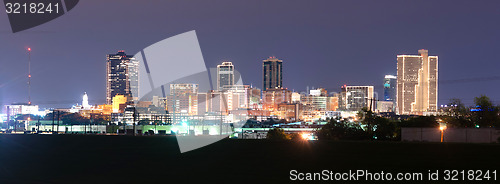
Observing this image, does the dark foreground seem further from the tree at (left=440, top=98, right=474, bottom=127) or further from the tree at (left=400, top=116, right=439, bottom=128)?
the tree at (left=440, top=98, right=474, bottom=127)

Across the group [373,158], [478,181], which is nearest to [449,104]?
[373,158]

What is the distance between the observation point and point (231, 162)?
2605 cm

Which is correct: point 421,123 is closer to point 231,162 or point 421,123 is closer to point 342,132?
point 342,132

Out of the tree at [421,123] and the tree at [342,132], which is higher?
the tree at [421,123]

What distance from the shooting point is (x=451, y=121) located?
74.4m

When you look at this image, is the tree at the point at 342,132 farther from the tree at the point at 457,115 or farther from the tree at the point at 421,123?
the tree at the point at 457,115

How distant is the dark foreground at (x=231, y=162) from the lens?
21.4 meters

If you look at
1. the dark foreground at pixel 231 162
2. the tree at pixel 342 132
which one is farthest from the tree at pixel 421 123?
the dark foreground at pixel 231 162

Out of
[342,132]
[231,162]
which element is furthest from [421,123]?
[231,162]

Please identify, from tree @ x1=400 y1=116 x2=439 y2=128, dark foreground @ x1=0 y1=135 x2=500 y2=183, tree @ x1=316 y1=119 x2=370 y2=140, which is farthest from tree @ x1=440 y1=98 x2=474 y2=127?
dark foreground @ x1=0 y1=135 x2=500 y2=183

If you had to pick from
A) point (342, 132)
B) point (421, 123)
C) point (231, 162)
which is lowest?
point (231, 162)

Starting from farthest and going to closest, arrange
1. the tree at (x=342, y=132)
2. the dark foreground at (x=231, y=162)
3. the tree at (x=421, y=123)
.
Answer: the tree at (x=421, y=123) < the tree at (x=342, y=132) < the dark foreground at (x=231, y=162)

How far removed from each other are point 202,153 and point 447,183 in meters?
15.4

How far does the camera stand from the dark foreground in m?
21.4
